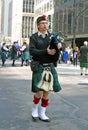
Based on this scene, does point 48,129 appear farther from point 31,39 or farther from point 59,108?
A: point 59,108

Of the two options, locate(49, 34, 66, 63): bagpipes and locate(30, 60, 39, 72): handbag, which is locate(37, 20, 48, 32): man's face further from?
locate(30, 60, 39, 72): handbag

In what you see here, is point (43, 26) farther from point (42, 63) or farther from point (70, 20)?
point (70, 20)

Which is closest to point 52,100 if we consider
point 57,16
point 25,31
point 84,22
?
point 84,22

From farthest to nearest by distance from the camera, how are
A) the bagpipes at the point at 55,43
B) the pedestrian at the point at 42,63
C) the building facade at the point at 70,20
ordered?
the building facade at the point at 70,20
the pedestrian at the point at 42,63
the bagpipes at the point at 55,43

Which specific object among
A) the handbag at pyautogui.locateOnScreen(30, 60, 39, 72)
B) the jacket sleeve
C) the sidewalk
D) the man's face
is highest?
the man's face

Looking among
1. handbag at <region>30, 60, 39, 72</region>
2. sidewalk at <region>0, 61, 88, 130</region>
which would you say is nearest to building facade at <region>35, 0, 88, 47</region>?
sidewalk at <region>0, 61, 88, 130</region>

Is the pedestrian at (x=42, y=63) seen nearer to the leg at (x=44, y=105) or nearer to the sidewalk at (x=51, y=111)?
the leg at (x=44, y=105)

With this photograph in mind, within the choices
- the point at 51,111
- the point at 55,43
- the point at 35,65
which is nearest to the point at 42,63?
the point at 35,65

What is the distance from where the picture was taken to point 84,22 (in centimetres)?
6444

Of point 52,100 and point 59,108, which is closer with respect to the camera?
point 59,108

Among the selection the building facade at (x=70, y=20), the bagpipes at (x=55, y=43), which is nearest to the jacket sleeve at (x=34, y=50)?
the bagpipes at (x=55, y=43)

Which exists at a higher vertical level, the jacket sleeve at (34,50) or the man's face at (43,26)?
the man's face at (43,26)

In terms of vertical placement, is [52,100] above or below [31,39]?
below

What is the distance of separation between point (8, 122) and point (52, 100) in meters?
3.07
